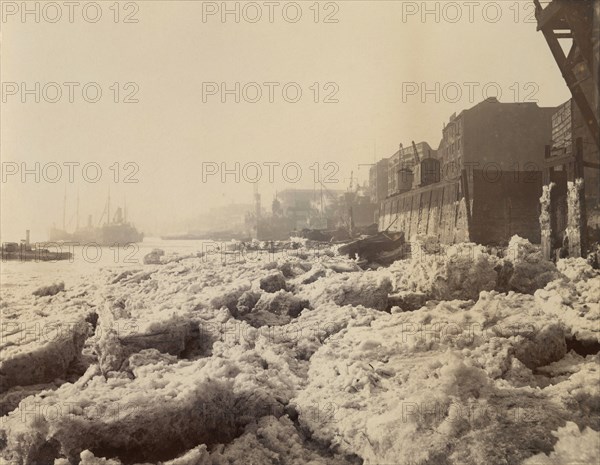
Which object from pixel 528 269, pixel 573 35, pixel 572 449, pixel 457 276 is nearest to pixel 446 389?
pixel 572 449

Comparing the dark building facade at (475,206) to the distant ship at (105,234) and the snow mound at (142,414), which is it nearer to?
the snow mound at (142,414)

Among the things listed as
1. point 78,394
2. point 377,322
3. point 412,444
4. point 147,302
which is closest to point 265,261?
point 147,302

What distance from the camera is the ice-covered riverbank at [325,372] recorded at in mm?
2896

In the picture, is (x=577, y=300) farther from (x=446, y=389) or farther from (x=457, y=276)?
(x=446, y=389)

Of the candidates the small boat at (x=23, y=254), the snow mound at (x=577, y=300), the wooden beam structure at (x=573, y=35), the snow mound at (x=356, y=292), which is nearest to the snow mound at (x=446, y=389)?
the snow mound at (x=577, y=300)

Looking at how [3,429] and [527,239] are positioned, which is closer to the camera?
[3,429]

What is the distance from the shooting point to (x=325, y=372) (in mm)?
4113

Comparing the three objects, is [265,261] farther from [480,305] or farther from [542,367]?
[542,367]

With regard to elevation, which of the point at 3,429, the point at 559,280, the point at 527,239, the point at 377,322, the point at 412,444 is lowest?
the point at 3,429

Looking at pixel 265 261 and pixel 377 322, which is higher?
pixel 265 261

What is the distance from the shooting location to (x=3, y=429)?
3453 millimetres

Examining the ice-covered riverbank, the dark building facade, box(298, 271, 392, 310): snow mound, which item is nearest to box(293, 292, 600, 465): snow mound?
the ice-covered riverbank

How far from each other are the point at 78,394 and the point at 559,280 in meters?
5.96

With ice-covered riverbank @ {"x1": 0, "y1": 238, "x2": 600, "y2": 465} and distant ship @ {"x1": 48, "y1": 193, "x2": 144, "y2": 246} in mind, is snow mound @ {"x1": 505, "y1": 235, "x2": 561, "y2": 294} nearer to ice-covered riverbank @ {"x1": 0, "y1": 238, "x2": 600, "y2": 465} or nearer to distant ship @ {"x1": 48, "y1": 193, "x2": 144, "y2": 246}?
ice-covered riverbank @ {"x1": 0, "y1": 238, "x2": 600, "y2": 465}
